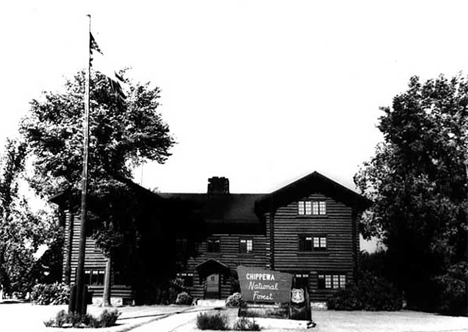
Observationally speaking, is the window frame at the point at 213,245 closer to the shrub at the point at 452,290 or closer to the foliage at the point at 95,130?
the foliage at the point at 95,130

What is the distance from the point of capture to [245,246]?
42.6 metres

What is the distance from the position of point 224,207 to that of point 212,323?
25.4 m

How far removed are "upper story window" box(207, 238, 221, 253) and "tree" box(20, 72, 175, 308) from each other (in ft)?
29.1

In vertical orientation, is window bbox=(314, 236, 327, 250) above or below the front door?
above

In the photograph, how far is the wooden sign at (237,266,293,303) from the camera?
22531 mm

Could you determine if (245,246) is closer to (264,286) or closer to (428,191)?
(428,191)

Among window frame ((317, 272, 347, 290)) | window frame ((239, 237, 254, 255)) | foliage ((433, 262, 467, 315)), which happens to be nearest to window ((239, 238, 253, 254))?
window frame ((239, 237, 254, 255))

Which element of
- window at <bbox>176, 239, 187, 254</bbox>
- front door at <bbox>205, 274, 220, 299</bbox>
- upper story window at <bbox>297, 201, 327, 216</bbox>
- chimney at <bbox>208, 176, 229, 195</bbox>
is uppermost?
chimney at <bbox>208, 176, 229, 195</bbox>

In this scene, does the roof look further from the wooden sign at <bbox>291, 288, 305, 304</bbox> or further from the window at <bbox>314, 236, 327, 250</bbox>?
the wooden sign at <bbox>291, 288, 305, 304</bbox>

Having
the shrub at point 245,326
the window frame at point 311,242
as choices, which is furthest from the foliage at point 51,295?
the shrub at point 245,326

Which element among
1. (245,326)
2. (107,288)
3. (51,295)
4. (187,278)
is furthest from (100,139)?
(245,326)

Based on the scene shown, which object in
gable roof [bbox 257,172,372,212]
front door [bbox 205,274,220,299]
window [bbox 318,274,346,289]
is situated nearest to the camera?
window [bbox 318,274,346,289]

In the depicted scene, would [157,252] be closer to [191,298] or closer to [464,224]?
[191,298]

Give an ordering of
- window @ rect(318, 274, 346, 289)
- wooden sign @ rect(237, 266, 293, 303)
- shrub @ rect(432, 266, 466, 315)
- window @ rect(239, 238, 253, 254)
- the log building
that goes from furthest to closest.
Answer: window @ rect(239, 238, 253, 254)
the log building
window @ rect(318, 274, 346, 289)
shrub @ rect(432, 266, 466, 315)
wooden sign @ rect(237, 266, 293, 303)
